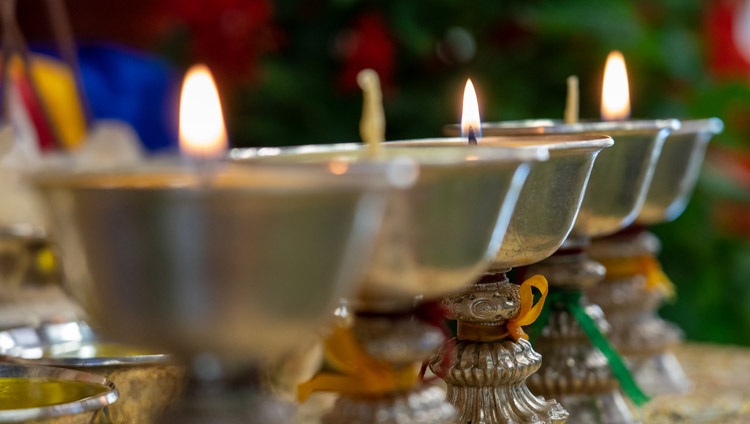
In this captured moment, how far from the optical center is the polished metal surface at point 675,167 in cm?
58

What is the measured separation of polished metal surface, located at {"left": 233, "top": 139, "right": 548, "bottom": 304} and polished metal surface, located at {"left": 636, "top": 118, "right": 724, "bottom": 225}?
250 millimetres

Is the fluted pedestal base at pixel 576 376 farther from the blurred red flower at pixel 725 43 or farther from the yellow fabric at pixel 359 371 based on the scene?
the blurred red flower at pixel 725 43

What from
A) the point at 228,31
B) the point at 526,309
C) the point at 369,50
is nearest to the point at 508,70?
the point at 369,50

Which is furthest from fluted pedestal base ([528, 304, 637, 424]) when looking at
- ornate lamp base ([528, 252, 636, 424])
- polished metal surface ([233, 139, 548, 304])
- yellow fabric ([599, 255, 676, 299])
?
polished metal surface ([233, 139, 548, 304])

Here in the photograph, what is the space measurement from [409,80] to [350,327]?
959mm

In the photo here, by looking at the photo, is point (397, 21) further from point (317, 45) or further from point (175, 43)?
point (175, 43)

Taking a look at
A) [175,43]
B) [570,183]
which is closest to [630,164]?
[570,183]

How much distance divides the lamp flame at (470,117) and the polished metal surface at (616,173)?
5 centimetres

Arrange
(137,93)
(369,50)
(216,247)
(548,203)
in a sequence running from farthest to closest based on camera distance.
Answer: (137,93), (369,50), (548,203), (216,247)

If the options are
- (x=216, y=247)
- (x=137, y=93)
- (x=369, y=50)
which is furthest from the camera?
(x=137, y=93)

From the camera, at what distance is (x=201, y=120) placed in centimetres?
33

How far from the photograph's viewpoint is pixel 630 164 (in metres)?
0.52

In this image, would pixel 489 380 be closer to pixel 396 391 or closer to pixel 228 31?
pixel 396 391

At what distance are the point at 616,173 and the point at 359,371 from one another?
0.20 m
